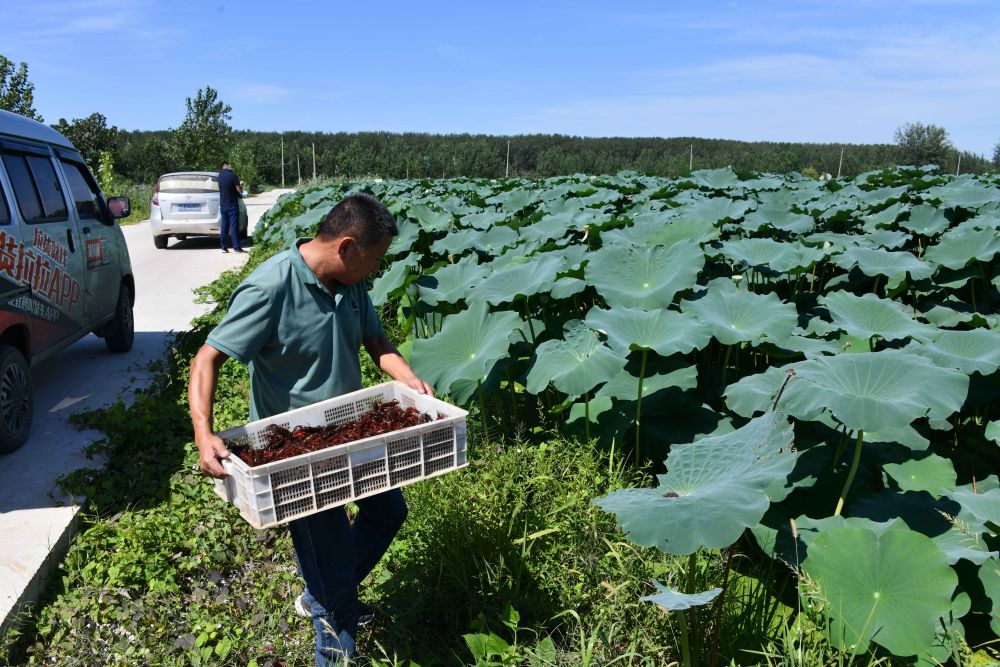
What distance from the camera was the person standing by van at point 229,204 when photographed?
512 inches

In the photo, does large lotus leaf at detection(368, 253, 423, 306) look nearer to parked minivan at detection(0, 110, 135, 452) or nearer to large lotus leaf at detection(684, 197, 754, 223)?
parked minivan at detection(0, 110, 135, 452)

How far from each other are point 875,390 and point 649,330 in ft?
3.66

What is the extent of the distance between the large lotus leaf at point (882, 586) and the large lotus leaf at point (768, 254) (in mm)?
2832

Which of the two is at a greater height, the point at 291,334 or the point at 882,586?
the point at 291,334

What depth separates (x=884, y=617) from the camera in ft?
7.88

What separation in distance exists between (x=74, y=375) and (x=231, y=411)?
1.78 m

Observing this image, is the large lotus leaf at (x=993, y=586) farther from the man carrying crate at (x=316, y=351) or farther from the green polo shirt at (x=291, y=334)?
the green polo shirt at (x=291, y=334)

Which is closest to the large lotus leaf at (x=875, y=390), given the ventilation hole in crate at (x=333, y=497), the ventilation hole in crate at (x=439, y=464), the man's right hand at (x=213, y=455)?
the ventilation hole in crate at (x=439, y=464)

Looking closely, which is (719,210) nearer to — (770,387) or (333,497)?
(770,387)

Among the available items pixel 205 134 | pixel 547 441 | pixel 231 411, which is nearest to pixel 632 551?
pixel 547 441

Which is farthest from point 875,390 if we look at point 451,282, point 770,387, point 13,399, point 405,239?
point 405,239

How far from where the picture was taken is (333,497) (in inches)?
86.5

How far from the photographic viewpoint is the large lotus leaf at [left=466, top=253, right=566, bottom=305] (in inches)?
176

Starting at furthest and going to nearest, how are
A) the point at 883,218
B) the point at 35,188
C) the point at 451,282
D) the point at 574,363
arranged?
the point at 883,218, the point at 451,282, the point at 35,188, the point at 574,363
